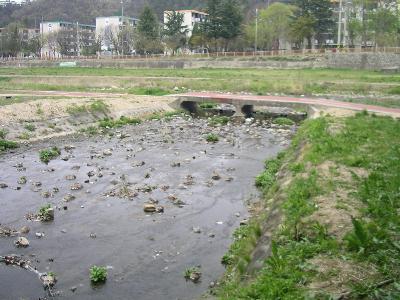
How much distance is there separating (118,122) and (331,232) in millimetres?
24038

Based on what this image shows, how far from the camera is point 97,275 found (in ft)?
31.4

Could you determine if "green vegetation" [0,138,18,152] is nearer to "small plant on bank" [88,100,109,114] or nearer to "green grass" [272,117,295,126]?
"small plant on bank" [88,100,109,114]

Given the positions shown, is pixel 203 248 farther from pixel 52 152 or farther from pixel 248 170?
pixel 52 152

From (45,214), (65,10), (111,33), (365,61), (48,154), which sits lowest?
(45,214)

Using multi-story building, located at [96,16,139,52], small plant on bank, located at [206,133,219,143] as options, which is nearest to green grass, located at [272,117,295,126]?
small plant on bank, located at [206,133,219,143]

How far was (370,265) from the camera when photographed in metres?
7.49

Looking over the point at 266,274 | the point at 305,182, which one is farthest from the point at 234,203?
the point at 266,274

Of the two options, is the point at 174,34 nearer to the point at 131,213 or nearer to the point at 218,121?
the point at 218,121

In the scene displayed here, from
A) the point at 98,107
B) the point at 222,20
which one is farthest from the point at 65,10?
the point at 98,107

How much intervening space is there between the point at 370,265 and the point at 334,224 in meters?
1.97

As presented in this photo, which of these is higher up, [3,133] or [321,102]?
[321,102]

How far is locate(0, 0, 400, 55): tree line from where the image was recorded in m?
67.7

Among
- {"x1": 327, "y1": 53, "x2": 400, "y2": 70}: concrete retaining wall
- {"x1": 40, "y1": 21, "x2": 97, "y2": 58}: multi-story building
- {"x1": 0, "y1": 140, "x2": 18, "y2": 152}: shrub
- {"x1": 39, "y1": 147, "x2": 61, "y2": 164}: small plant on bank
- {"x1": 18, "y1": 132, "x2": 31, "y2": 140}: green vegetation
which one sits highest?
{"x1": 40, "y1": 21, "x2": 97, "y2": 58}: multi-story building

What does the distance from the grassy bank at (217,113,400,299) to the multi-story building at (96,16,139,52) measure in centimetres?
8553
